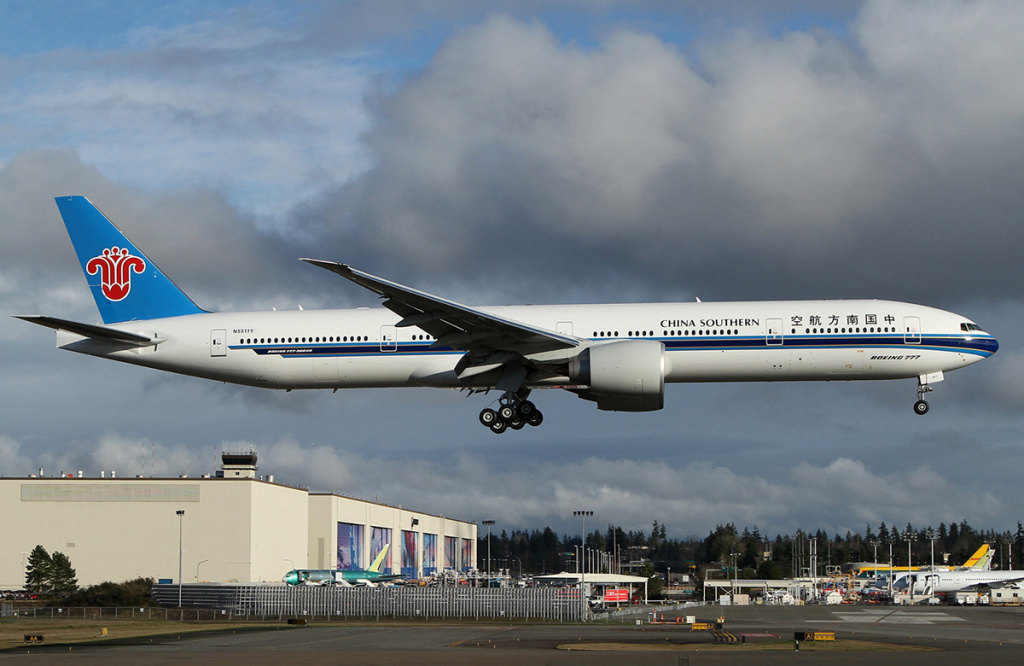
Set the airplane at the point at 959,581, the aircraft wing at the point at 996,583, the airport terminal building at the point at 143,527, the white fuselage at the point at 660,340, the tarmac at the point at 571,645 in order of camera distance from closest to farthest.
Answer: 1. the tarmac at the point at 571,645
2. the white fuselage at the point at 660,340
3. the aircraft wing at the point at 996,583
4. the airplane at the point at 959,581
5. the airport terminal building at the point at 143,527

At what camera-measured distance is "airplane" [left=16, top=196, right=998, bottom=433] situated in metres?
38.4

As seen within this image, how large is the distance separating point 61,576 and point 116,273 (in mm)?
70581

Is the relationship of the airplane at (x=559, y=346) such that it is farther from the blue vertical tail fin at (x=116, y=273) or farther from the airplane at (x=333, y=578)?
the airplane at (x=333, y=578)

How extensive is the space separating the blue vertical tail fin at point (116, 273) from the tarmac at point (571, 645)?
45.2 ft

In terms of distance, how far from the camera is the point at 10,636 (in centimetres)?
5100

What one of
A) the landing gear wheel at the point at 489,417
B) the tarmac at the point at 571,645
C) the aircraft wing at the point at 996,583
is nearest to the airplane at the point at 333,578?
the tarmac at the point at 571,645

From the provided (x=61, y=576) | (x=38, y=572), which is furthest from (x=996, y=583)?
(x=38, y=572)

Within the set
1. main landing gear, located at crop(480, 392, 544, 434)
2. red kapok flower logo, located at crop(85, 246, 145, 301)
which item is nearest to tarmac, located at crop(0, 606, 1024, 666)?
main landing gear, located at crop(480, 392, 544, 434)

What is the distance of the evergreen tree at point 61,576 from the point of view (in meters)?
105

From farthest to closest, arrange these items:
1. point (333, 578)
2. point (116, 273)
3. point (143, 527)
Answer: point (143, 527)
point (333, 578)
point (116, 273)

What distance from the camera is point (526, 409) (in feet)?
135

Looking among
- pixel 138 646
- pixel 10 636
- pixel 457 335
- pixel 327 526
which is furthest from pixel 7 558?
pixel 457 335

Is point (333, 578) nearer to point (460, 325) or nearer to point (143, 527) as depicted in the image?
point (143, 527)

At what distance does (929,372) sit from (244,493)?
3456 inches
